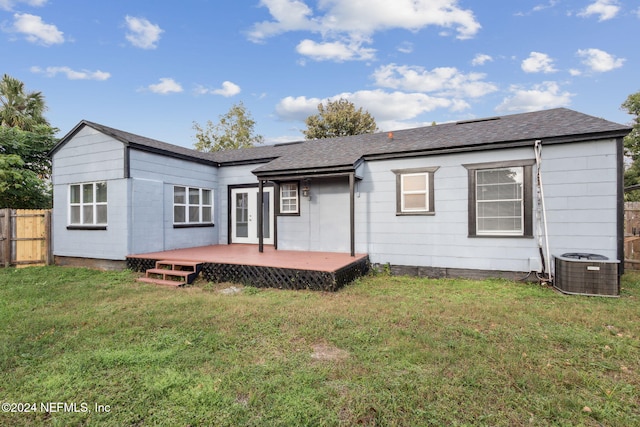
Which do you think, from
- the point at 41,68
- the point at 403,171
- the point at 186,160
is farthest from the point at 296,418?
the point at 41,68

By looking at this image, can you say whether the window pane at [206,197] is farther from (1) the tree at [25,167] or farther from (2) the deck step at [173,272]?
(1) the tree at [25,167]

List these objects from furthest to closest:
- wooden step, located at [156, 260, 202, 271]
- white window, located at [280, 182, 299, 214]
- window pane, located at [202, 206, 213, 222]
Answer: window pane, located at [202, 206, 213, 222] < white window, located at [280, 182, 299, 214] < wooden step, located at [156, 260, 202, 271]

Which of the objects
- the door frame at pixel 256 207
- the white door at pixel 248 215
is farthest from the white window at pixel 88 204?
the white door at pixel 248 215

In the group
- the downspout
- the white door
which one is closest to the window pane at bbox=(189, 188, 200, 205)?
the white door

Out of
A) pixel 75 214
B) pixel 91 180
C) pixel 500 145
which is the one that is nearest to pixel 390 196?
pixel 500 145

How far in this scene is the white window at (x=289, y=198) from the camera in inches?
362

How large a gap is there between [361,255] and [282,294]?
2.75 metres

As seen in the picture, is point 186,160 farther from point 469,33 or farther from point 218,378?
point 469,33

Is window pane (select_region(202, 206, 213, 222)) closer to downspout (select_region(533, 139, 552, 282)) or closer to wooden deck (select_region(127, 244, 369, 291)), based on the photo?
wooden deck (select_region(127, 244, 369, 291))

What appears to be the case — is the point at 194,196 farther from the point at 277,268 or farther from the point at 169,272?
the point at 277,268

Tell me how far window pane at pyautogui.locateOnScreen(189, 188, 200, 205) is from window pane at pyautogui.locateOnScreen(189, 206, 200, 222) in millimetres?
172

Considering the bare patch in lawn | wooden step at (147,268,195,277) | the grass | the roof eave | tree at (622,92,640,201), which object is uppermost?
tree at (622,92,640,201)

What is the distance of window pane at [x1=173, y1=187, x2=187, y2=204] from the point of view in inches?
366

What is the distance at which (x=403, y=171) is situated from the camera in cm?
759
